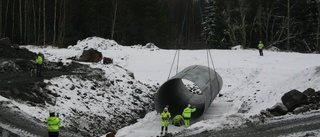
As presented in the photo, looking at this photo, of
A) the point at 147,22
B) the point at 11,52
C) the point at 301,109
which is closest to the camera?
the point at 301,109

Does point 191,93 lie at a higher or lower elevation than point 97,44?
lower

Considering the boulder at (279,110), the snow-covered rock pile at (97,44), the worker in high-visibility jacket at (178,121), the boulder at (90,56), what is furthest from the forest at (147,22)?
the boulder at (279,110)

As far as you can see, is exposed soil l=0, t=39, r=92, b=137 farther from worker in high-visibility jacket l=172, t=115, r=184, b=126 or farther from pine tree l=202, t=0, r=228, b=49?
pine tree l=202, t=0, r=228, b=49

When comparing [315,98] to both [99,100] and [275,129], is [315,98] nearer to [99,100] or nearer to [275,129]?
[275,129]

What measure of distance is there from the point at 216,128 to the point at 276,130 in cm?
234

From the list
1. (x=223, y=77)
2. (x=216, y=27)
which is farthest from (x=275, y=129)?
(x=216, y=27)

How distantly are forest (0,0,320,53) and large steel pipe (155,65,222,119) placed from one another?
688 inches

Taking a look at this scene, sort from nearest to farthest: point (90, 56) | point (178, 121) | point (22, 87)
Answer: point (22, 87) < point (178, 121) < point (90, 56)

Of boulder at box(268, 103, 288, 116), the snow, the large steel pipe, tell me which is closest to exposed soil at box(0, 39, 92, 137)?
the snow

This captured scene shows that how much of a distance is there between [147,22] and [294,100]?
142ft

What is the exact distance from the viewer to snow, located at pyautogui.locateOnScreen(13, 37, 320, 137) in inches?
665

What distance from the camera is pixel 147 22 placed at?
5731 cm

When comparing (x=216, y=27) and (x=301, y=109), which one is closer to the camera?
(x=301, y=109)

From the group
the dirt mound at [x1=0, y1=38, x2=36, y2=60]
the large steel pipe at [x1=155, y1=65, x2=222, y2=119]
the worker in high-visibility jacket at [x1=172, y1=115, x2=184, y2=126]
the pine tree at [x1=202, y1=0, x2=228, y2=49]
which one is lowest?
the worker in high-visibility jacket at [x1=172, y1=115, x2=184, y2=126]
